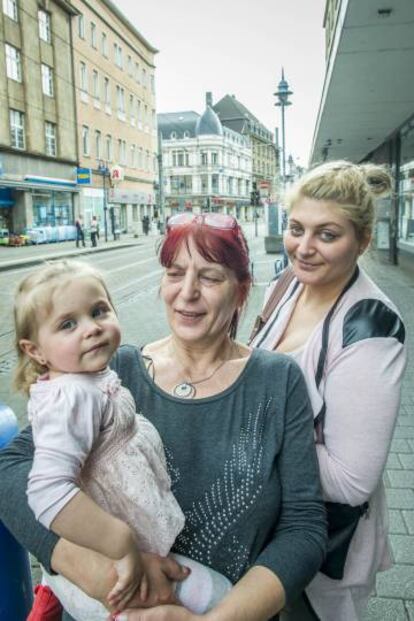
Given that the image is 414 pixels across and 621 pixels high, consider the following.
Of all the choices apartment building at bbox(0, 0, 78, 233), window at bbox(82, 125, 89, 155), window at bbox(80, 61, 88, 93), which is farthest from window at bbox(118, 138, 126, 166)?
apartment building at bbox(0, 0, 78, 233)

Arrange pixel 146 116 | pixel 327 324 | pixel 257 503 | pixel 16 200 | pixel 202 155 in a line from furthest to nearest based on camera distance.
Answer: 1. pixel 202 155
2. pixel 146 116
3. pixel 16 200
4. pixel 327 324
5. pixel 257 503

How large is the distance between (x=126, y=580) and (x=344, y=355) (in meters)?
0.81

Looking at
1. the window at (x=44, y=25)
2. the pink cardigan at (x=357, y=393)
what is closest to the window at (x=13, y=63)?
the window at (x=44, y=25)

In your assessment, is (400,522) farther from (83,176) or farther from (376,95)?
(83,176)

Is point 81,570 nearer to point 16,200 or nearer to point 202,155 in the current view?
point 16,200

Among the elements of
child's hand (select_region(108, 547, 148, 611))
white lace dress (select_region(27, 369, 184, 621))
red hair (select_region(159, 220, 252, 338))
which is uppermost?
red hair (select_region(159, 220, 252, 338))

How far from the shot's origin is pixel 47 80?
36.9 meters

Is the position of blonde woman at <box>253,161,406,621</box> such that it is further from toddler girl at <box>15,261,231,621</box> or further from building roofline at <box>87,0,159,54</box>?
building roofline at <box>87,0,159,54</box>

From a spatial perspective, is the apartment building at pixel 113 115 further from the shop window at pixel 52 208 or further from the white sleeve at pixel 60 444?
the white sleeve at pixel 60 444

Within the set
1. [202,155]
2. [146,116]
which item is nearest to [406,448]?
[146,116]

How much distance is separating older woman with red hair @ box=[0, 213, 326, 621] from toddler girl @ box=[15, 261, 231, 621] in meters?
0.07

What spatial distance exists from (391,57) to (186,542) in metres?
9.11

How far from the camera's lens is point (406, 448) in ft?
15.0

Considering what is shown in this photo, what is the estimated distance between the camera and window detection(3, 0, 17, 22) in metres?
31.6
